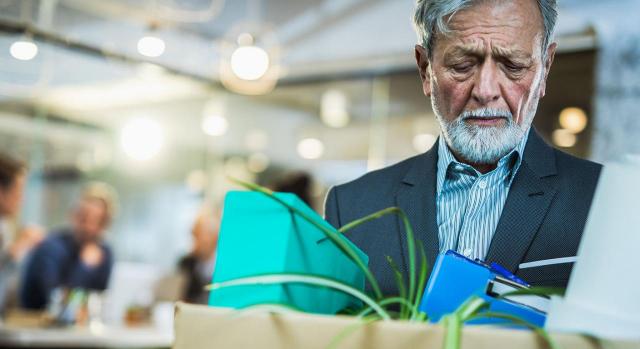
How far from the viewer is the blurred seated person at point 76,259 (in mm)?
5461

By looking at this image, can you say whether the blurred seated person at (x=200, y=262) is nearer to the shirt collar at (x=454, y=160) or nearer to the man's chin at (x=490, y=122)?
the shirt collar at (x=454, y=160)

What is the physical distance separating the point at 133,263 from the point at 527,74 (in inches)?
287

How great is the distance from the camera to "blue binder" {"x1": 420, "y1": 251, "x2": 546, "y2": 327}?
0.82 meters

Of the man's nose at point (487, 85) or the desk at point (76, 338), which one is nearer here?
the man's nose at point (487, 85)

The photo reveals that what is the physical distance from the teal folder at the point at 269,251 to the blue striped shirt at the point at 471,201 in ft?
1.33

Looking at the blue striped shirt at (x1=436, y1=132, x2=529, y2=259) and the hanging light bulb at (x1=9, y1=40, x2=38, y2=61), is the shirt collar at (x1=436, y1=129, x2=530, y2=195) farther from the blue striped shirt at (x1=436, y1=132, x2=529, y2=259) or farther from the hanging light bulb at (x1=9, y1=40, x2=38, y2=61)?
the hanging light bulb at (x1=9, y1=40, x2=38, y2=61)

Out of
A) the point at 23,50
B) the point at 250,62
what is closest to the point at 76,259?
the point at 23,50

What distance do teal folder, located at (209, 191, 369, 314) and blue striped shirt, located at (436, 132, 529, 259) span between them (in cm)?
41

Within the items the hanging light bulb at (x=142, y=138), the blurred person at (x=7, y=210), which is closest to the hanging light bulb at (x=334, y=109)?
the hanging light bulb at (x=142, y=138)

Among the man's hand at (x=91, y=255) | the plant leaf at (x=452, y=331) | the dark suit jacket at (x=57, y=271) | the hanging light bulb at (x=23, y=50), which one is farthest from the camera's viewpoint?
the man's hand at (x=91, y=255)

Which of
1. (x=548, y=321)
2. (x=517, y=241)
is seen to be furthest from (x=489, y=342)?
(x=517, y=241)

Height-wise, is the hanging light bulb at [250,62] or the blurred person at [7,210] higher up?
the hanging light bulb at [250,62]

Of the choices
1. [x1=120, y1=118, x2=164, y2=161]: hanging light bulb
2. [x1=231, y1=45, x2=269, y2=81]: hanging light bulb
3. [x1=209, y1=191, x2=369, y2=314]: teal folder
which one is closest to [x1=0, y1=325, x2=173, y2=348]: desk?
[x1=231, y1=45, x2=269, y2=81]: hanging light bulb

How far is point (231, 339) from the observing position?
733mm
